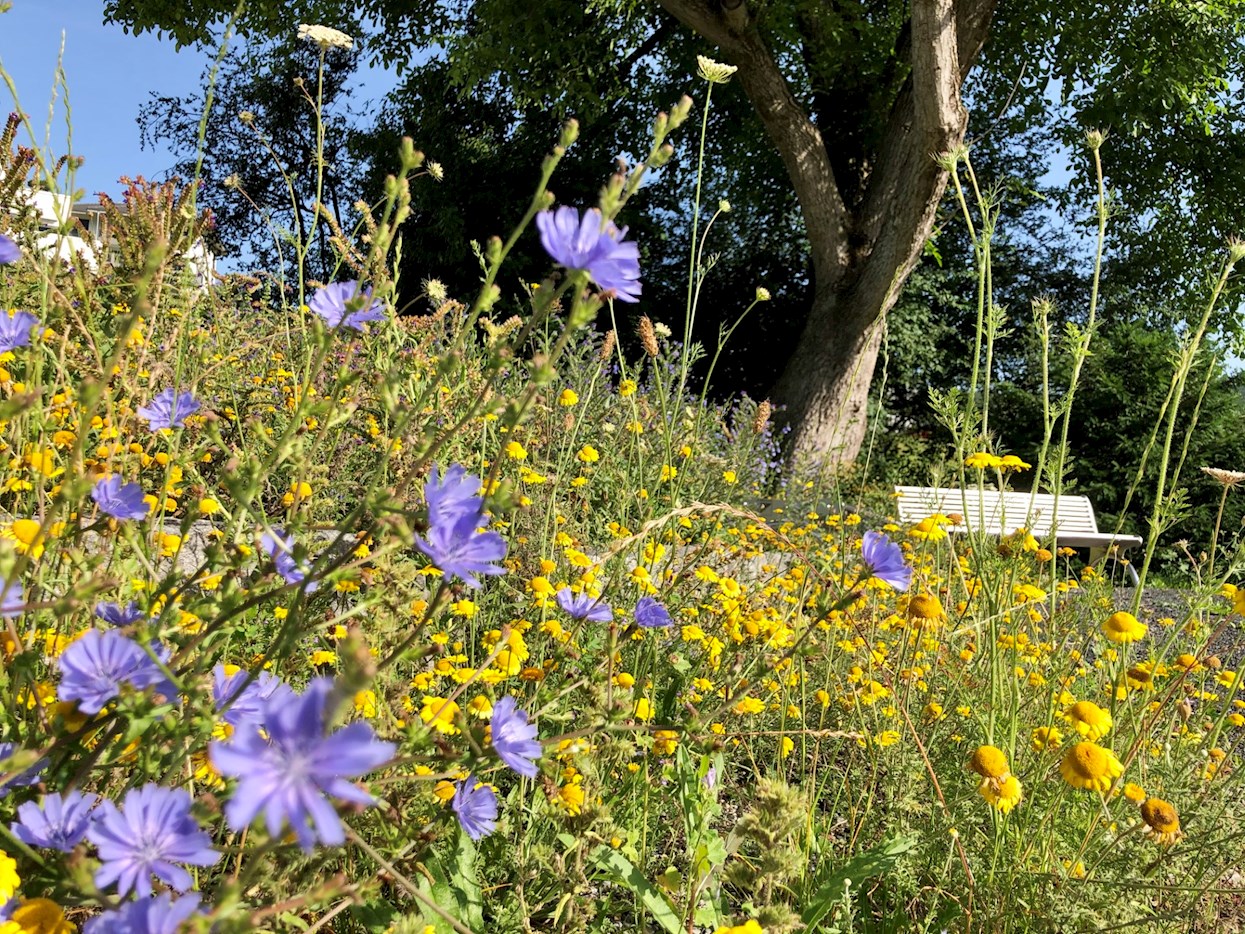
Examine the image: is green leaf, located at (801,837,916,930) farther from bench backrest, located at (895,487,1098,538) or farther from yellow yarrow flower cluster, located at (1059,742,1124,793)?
bench backrest, located at (895,487,1098,538)

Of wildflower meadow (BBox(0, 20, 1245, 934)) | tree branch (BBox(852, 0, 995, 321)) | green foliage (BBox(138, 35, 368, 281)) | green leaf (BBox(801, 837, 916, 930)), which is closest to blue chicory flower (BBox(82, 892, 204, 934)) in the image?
wildflower meadow (BBox(0, 20, 1245, 934))

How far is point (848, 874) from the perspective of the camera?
1.32 meters

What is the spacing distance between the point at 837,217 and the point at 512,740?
8013 millimetres

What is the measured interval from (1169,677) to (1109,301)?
37.3 feet

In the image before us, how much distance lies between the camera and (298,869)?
0.98m

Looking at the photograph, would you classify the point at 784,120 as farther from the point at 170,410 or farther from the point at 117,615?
the point at 117,615

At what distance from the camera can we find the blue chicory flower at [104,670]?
0.69 m

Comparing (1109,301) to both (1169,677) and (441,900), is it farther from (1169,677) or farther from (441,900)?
(441,900)

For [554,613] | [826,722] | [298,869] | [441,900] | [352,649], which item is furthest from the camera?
[826,722]

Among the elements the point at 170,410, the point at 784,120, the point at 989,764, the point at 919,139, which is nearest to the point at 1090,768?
the point at 989,764

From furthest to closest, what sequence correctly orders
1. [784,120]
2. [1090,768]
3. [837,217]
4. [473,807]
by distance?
[837,217]
[784,120]
[1090,768]
[473,807]

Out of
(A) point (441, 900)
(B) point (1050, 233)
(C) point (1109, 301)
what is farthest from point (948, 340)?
(A) point (441, 900)

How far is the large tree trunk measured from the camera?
7492 millimetres

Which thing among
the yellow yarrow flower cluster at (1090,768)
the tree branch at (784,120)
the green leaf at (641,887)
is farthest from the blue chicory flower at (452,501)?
the tree branch at (784,120)
